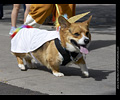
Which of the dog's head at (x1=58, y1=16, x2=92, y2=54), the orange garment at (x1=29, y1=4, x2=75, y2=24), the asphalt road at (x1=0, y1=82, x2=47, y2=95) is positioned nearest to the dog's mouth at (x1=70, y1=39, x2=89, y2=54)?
the dog's head at (x1=58, y1=16, x2=92, y2=54)

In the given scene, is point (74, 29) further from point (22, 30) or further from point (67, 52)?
point (22, 30)

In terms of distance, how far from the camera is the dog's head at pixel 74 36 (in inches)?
215

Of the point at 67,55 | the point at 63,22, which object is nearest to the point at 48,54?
the point at 67,55

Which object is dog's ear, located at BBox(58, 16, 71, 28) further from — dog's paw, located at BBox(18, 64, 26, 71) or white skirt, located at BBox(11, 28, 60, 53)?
dog's paw, located at BBox(18, 64, 26, 71)

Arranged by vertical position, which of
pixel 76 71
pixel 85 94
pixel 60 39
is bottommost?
pixel 76 71

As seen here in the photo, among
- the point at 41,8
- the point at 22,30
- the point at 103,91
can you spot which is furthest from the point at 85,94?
the point at 41,8

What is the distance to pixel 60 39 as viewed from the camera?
5852 millimetres

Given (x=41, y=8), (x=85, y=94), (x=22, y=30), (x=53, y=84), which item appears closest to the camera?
(x=85, y=94)

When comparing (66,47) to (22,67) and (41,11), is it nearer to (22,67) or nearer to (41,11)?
(22,67)

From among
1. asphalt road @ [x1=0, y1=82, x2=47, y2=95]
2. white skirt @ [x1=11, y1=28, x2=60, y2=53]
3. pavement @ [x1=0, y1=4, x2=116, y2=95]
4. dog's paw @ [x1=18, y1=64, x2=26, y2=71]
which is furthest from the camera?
dog's paw @ [x1=18, y1=64, x2=26, y2=71]

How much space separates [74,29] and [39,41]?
2.81ft

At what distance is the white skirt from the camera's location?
614 centimetres

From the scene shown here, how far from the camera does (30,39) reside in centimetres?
632

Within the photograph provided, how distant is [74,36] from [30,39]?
3.58 ft
